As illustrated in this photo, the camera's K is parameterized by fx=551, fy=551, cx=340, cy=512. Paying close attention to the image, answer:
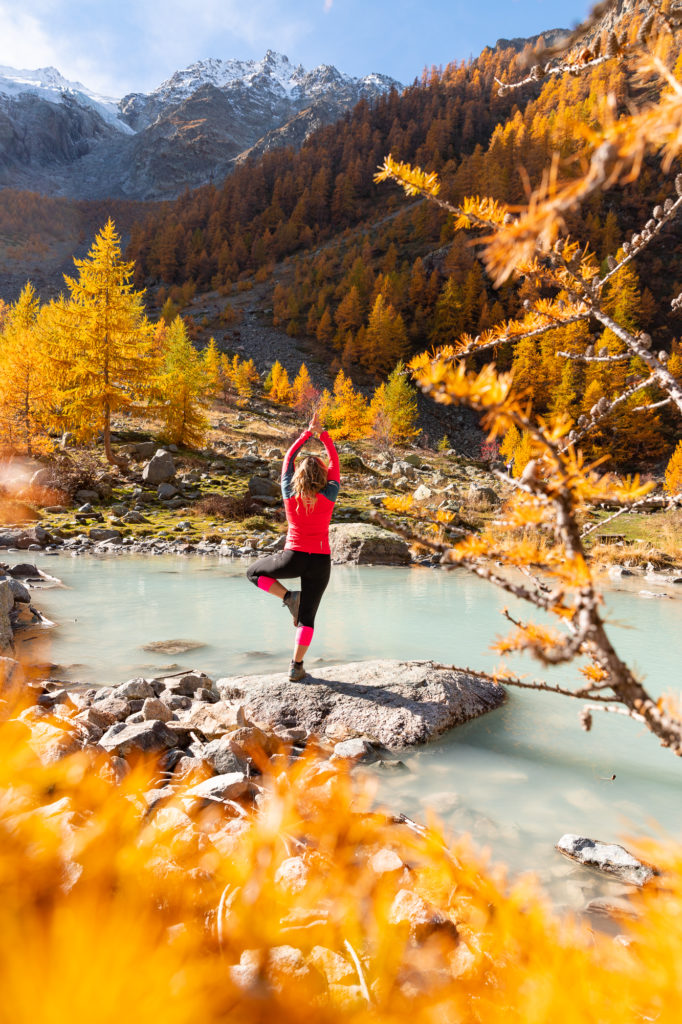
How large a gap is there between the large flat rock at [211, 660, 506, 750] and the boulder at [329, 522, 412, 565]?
32.9 feet

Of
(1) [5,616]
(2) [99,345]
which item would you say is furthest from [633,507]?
(2) [99,345]

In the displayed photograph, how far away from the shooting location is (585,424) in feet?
6.06

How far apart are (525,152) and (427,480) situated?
8149 centimetres

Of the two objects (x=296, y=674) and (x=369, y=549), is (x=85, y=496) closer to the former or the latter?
(x=369, y=549)

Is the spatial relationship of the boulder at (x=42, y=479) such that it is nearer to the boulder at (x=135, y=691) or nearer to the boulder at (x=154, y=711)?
the boulder at (x=135, y=691)

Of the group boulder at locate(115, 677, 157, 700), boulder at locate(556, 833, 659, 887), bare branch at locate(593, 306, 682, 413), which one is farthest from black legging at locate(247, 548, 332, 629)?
bare branch at locate(593, 306, 682, 413)

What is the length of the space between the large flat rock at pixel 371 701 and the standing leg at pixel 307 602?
184mm

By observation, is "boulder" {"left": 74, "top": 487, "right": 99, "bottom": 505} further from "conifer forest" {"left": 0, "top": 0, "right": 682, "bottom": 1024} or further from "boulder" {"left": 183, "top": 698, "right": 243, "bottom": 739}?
"boulder" {"left": 183, "top": 698, "right": 243, "bottom": 739}

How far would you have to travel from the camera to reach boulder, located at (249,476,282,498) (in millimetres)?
19938

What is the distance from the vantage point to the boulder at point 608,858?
8.41 ft

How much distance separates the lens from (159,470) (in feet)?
66.7

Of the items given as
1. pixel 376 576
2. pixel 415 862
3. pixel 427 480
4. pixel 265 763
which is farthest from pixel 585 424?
pixel 427 480

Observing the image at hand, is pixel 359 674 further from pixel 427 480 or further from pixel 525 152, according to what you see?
pixel 525 152

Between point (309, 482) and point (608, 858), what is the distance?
10.3 ft
